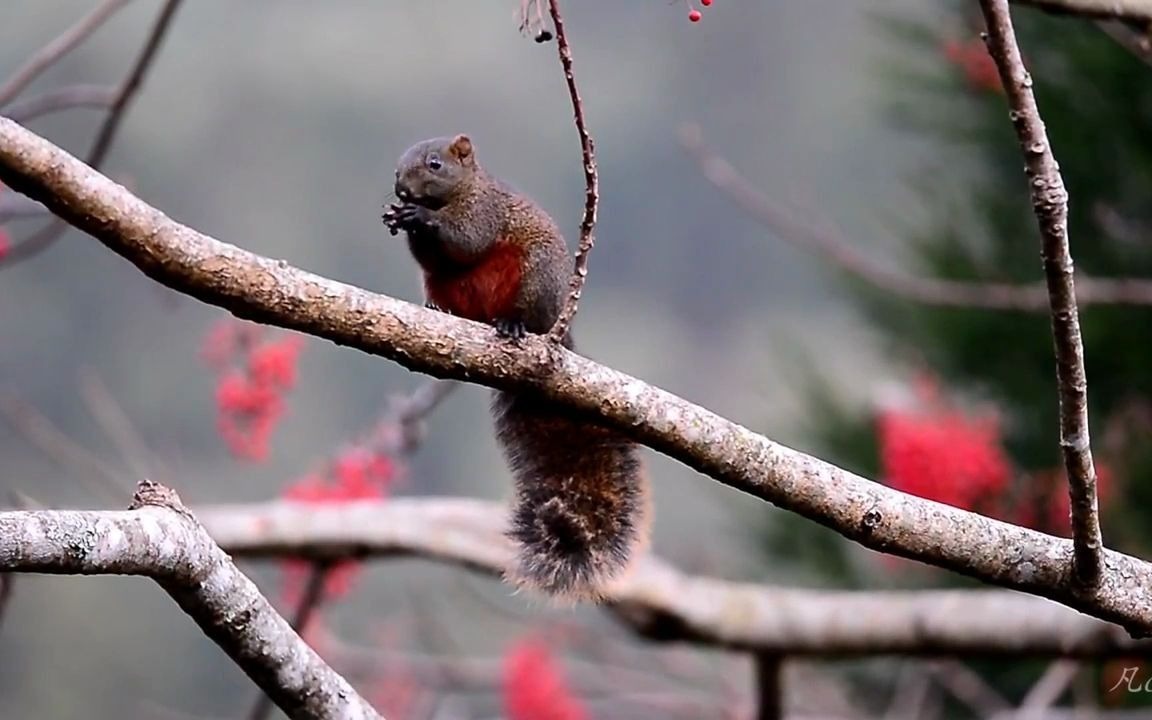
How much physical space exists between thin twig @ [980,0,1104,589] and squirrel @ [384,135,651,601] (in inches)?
17.3

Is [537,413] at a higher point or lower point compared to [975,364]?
lower

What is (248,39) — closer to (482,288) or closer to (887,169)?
(887,169)

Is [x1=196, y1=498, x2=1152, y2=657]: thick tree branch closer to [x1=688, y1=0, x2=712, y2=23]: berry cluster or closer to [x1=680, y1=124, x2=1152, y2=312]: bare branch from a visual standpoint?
[x1=680, y1=124, x2=1152, y2=312]: bare branch

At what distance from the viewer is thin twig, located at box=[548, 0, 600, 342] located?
124 cm

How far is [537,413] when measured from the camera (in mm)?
1902

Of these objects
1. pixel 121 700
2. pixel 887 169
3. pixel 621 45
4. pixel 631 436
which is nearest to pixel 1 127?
pixel 631 436

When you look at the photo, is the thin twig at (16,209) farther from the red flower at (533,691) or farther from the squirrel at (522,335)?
the red flower at (533,691)

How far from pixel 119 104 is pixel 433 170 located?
46 cm

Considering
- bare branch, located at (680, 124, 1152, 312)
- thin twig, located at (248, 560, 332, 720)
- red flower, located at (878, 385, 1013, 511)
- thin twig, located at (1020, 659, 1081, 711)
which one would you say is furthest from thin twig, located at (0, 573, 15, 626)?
red flower, located at (878, 385, 1013, 511)

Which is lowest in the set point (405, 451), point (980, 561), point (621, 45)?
point (980, 561)

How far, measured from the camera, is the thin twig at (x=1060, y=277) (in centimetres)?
120

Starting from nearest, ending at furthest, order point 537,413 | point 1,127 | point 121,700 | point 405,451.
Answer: point 1,127
point 537,413
point 405,451
point 121,700

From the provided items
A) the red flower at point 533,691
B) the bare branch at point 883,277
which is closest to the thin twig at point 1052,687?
the bare branch at point 883,277

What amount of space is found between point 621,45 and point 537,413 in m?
5.03
